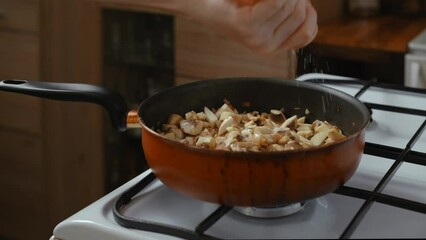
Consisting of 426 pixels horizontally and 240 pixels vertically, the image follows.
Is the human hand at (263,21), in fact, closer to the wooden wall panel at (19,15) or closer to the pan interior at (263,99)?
the pan interior at (263,99)

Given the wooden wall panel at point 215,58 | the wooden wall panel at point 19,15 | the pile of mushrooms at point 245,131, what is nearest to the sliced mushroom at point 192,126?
the pile of mushrooms at point 245,131

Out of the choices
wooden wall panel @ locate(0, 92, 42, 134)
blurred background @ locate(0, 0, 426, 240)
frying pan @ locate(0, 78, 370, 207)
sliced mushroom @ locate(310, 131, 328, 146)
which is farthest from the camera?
wooden wall panel @ locate(0, 92, 42, 134)

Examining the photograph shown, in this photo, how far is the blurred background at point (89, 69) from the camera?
1.95 metres

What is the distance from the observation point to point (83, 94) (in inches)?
29.9

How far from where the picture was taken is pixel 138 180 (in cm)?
80

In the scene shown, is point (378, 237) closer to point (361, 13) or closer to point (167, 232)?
point (167, 232)

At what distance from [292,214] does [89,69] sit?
145 centimetres

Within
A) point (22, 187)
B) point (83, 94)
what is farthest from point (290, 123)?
point (22, 187)

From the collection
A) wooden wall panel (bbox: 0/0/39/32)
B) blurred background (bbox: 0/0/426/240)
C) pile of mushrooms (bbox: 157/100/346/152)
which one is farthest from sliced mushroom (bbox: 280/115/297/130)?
wooden wall panel (bbox: 0/0/39/32)

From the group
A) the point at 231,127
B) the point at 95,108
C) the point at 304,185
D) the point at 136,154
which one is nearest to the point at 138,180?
the point at 231,127

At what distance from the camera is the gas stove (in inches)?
25.9

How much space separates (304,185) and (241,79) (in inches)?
10.6

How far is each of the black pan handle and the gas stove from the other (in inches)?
3.4

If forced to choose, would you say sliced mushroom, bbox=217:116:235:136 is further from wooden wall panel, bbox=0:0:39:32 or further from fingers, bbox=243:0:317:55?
wooden wall panel, bbox=0:0:39:32
